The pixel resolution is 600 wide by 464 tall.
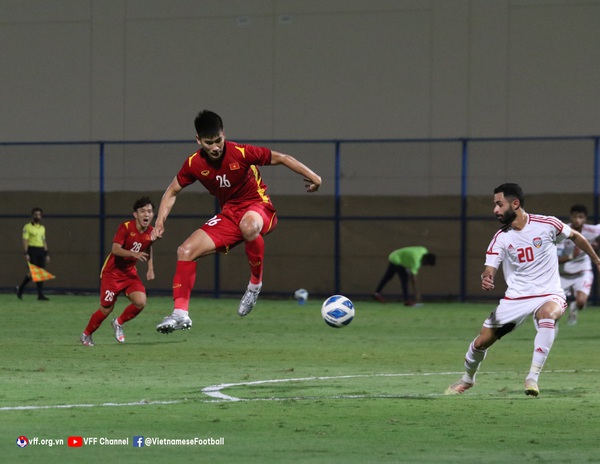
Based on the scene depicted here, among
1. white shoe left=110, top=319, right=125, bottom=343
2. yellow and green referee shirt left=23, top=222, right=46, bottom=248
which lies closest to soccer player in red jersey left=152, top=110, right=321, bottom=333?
white shoe left=110, top=319, right=125, bottom=343

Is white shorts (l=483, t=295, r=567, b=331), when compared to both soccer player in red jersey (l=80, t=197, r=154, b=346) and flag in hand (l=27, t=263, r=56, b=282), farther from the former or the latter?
flag in hand (l=27, t=263, r=56, b=282)

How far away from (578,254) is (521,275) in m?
8.33

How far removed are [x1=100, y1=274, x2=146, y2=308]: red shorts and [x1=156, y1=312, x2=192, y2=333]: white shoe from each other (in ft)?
18.6

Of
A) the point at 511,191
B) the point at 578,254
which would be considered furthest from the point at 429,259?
the point at 511,191

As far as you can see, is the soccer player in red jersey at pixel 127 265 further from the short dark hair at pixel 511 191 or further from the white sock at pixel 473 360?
the short dark hair at pixel 511 191

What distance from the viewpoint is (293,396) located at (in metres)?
12.2

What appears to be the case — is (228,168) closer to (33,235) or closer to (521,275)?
(521,275)

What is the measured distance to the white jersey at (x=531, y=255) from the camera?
41.0ft

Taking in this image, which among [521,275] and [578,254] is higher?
[521,275]

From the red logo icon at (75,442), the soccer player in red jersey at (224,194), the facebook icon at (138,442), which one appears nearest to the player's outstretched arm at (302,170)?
the soccer player in red jersey at (224,194)

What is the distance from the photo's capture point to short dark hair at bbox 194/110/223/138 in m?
12.0

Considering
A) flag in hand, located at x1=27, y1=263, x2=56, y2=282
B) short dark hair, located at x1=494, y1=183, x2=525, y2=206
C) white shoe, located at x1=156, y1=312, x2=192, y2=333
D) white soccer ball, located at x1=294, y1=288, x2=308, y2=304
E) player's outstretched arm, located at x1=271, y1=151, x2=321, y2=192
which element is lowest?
white soccer ball, located at x1=294, y1=288, x2=308, y2=304

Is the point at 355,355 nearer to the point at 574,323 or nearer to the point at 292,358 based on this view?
the point at 292,358

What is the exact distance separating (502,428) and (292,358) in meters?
6.86
